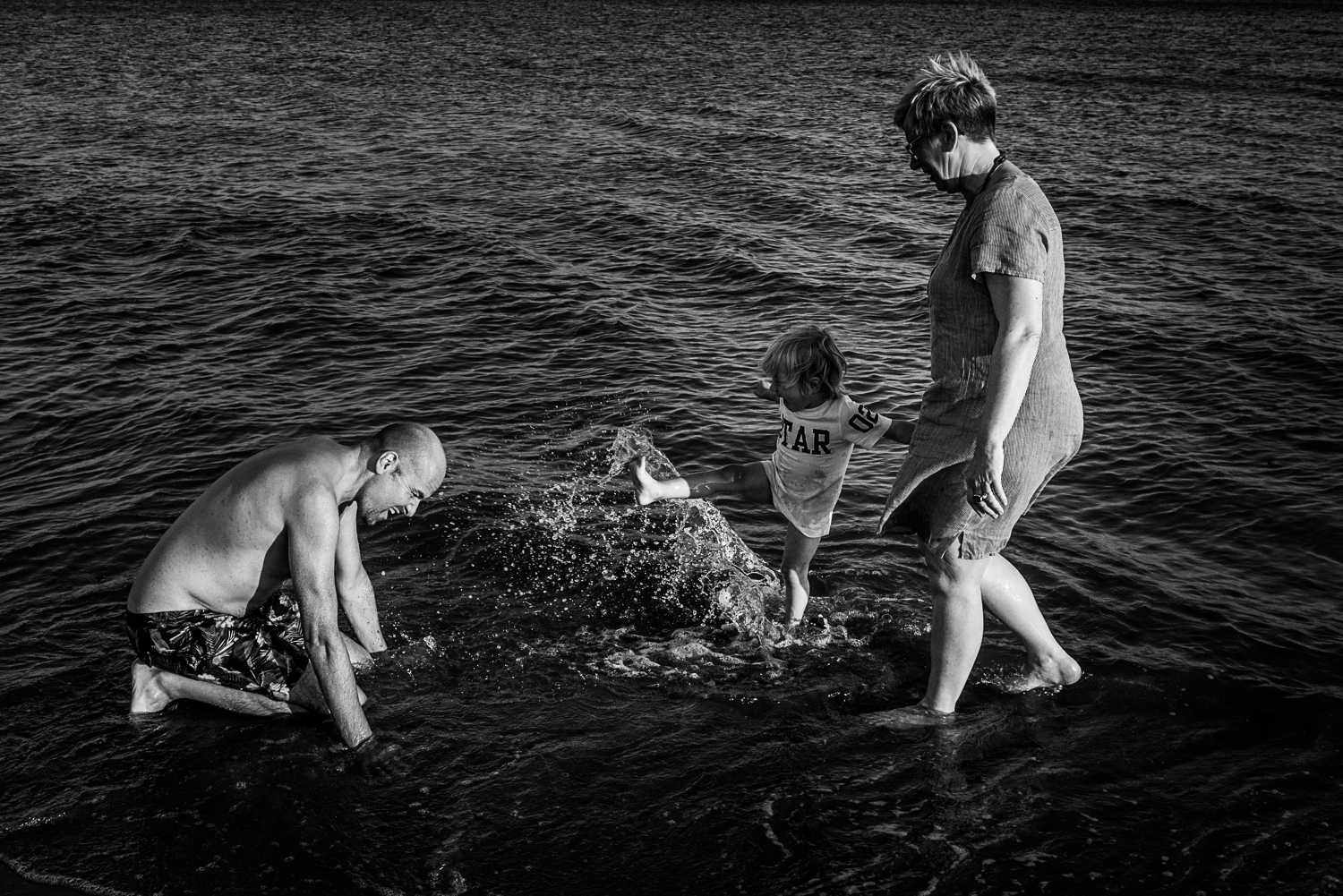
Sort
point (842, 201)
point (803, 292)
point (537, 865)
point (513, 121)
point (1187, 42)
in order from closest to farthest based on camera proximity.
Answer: point (537, 865)
point (803, 292)
point (842, 201)
point (513, 121)
point (1187, 42)

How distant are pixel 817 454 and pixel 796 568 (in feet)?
2.79

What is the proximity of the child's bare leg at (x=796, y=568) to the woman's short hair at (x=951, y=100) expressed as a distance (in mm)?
2494

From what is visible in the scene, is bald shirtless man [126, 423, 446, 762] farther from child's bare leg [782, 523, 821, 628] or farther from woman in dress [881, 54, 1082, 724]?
woman in dress [881, 54, 1082, 724]

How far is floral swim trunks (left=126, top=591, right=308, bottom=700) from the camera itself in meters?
5.46

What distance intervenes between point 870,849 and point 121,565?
5385mm

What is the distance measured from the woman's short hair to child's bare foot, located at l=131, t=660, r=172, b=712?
4584 mm

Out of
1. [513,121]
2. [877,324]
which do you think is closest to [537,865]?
[877,324]

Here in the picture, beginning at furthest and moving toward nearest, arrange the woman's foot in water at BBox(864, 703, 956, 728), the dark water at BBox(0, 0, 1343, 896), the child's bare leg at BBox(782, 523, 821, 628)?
1. the child's bare leg at BBox(782, 523, 821, 628)
2. the woman's foot in water at BBox(864, 703, 956, 728)
3. the dark water at BBox(0, 0, 1343, 896)

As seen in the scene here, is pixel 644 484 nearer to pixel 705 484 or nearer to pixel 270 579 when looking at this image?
pixel 705 484

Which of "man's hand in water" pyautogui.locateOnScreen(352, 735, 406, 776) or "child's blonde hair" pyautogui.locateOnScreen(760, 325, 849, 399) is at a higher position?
"child's blonde hair" pyautogui.locateOnScreen(760, 325, 849, 399)

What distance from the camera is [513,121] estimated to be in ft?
88.3

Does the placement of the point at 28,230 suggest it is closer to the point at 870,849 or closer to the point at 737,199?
the point at 737,199

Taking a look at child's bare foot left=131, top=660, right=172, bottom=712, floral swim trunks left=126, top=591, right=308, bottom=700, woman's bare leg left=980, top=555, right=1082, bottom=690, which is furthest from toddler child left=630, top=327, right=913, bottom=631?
child's bare foot left=131, top=660, right=172, bottom=712

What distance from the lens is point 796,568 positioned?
6.40 metres
